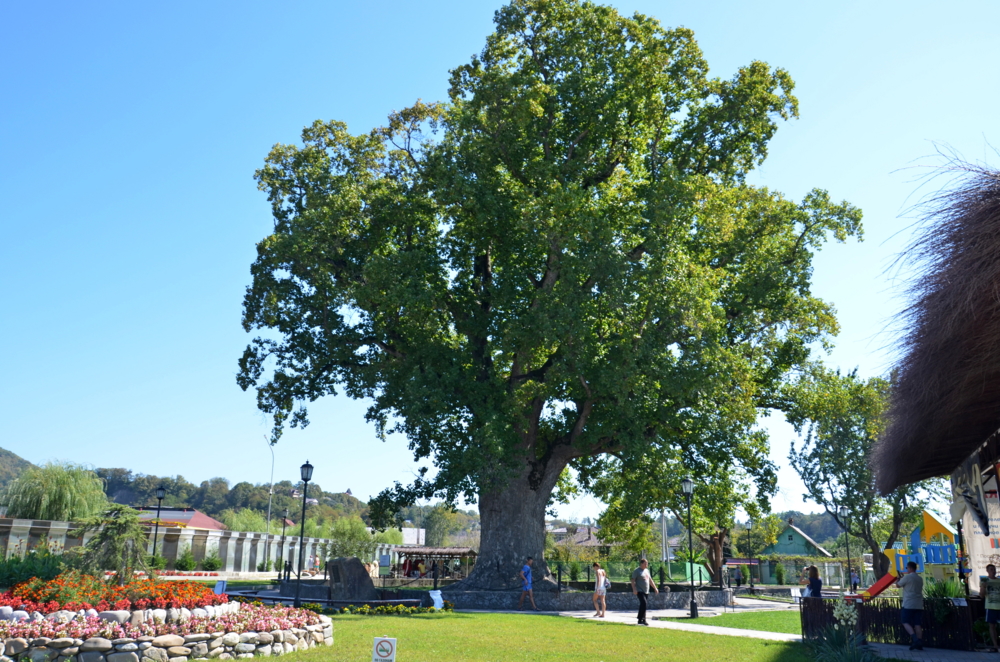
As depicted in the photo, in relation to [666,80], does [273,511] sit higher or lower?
lower

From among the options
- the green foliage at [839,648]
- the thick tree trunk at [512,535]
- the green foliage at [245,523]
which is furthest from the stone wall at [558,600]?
the green foliage at [245,523]

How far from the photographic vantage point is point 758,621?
21094 mm

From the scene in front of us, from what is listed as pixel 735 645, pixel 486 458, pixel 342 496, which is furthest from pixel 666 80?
pixel 342 496

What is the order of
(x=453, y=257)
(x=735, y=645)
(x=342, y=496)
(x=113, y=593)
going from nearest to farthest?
(x=113, y=593), (x=735, y=645), (x=453, y=257), (x=342, y=496)

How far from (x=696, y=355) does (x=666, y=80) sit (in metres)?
9.99

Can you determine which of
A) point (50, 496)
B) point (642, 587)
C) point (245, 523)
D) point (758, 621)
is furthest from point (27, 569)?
point (245, 523)

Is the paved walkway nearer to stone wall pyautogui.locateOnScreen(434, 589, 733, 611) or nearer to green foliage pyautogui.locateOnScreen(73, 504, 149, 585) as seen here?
stone wall pyautogui.locateOnScreen(434, 589, 733, 611)

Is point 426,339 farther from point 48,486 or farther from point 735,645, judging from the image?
point 48,486

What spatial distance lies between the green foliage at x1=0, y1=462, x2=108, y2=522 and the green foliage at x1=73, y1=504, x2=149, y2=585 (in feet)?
118

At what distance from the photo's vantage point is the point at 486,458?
23.8 meters

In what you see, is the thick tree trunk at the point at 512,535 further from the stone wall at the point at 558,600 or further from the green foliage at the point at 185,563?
the green foliage at the point at 185,563

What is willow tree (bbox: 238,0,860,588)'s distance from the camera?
77.3 ft

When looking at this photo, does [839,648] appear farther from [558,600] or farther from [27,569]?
[27,569]

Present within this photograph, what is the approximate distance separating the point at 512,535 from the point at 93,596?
1550cm
